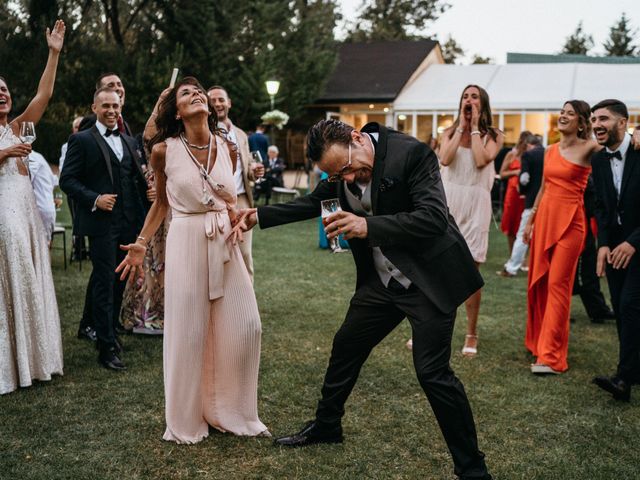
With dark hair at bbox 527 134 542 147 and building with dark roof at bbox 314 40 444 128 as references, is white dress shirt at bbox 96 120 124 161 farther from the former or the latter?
building with dark roof at bbox 314 40 444 128

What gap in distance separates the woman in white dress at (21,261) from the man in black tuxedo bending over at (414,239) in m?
2.81

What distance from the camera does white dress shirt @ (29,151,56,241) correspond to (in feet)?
26.8

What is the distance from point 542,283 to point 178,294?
363 cm

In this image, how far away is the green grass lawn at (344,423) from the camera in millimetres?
3992

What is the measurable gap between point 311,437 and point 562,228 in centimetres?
314

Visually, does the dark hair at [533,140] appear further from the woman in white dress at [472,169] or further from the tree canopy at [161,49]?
the tree canopy at [161,49]

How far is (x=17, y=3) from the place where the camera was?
23906mm

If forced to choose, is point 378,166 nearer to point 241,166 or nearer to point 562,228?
point 562,228

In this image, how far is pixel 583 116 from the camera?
5949 mm

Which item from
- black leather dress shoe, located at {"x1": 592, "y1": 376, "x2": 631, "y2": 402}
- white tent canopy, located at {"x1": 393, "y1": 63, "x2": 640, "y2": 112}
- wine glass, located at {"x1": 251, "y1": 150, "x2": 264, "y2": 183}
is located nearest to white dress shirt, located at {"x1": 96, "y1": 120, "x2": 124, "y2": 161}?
wine glass, located at {"x1": 251, "y1": 150, "x2": 264, "y2": 183}

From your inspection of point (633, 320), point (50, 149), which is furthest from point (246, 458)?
point (50, 149)

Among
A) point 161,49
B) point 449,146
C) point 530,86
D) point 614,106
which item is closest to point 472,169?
point 449,146

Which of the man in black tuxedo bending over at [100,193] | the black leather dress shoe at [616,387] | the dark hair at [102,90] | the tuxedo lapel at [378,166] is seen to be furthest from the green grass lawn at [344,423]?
the dark hair at [102,90]

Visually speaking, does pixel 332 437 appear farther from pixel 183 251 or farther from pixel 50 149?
pixel 50 149
